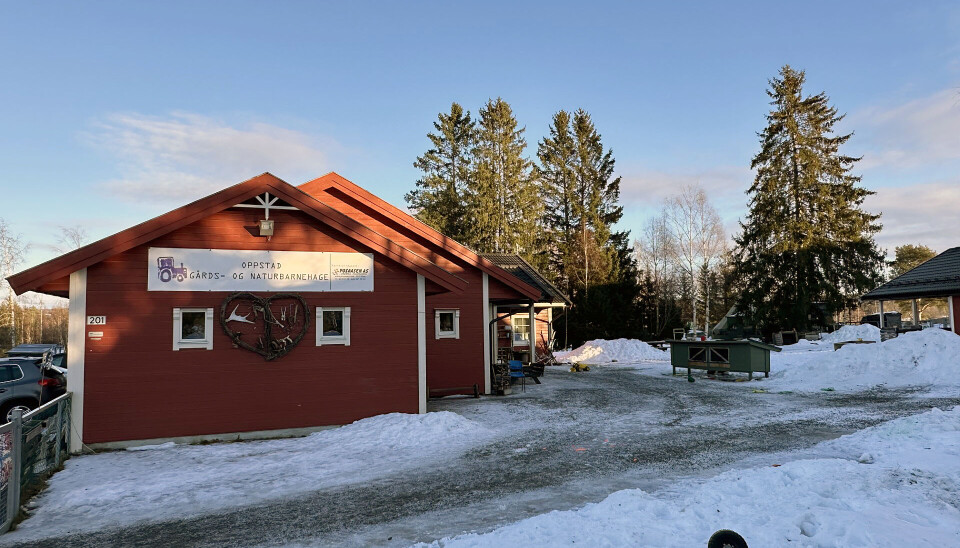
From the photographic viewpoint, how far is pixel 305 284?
11.7 m

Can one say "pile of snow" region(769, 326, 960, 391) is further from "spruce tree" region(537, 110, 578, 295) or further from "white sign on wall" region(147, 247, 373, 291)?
"spruce tree" region(537, 110, 578, 295)

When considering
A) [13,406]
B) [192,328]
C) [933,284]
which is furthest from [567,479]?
[933,284]

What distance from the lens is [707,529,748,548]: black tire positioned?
357 centimetres

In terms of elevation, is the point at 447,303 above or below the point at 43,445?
above

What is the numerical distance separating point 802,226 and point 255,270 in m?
38.1

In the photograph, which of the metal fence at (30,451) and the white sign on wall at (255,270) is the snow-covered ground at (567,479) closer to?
the metal fence at (30,451)

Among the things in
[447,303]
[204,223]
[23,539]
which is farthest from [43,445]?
[447,303]

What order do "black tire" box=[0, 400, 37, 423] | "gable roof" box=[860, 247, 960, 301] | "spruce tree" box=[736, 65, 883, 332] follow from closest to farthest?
"black tire" box=[0, 400, 37, 423] < "gable roof" box=[860, 247, 960, 301] < "spruce tree" box=[736, 65, 883, 332]

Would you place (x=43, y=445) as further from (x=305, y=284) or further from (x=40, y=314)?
(x=40, y=314)

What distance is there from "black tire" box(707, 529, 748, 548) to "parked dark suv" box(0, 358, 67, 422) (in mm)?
14624

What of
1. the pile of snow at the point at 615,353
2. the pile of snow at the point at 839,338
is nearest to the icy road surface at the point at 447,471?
the pile of snow at the point at 615,353

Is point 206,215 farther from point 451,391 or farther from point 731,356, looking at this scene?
point 731,356

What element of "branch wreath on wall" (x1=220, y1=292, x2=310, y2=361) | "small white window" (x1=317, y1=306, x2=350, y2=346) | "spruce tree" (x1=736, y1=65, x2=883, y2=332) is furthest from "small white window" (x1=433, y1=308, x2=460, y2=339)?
"spruce tree" (x1=736, y1=65, x2=883, y2=332)

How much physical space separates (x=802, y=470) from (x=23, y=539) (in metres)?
8.55
